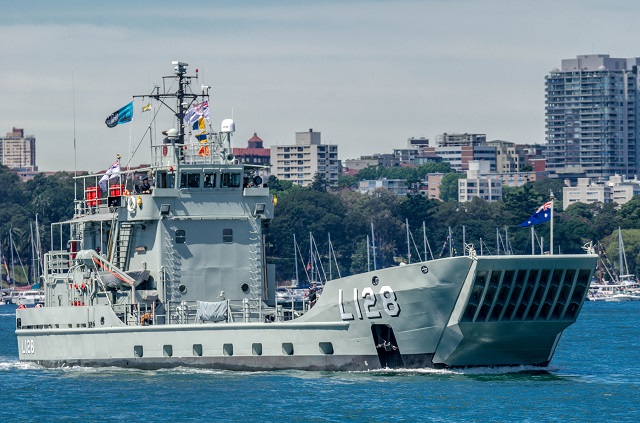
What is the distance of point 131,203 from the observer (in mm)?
53219

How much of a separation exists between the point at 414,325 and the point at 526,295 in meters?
3.47

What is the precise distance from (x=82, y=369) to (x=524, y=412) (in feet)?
56.9

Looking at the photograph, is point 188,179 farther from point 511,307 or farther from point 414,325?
point 511,307

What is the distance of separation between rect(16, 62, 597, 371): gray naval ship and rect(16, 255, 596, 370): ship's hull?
43 mm

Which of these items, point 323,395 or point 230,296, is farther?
point 230,296

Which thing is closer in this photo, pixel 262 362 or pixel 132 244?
pixel 262 362

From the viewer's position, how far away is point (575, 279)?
4806cm

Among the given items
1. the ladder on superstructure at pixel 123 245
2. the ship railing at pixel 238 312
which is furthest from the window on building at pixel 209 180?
the ship railing at pixel 238 312

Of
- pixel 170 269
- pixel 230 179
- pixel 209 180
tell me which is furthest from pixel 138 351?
pixel 230 179

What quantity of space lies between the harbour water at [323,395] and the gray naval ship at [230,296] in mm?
719

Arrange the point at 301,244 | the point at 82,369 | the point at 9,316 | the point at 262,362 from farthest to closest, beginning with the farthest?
the point at 301,244 → the point at 9,316 → the point at 82,369 → the point at 262,362

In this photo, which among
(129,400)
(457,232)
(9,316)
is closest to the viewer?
(129,400)

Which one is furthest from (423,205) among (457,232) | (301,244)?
(301,244)

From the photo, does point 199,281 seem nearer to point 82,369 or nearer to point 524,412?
point 82,369
